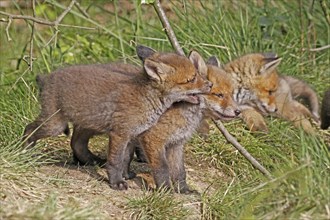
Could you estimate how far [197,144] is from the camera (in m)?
8.07

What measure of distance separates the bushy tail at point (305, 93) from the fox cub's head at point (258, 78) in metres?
0.21

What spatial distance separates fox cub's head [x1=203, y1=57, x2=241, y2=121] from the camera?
6883 millimetres

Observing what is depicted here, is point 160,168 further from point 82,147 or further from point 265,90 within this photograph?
point 265,90

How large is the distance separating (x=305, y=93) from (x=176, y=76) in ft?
8.16

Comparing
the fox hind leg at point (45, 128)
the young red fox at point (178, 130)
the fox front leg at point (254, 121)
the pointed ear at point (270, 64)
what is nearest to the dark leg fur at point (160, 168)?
the young red fox at point (178, 130)

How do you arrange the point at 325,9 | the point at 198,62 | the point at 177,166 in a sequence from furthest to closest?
the point at 325,9 < the point at 177,166 < the point at 198,62

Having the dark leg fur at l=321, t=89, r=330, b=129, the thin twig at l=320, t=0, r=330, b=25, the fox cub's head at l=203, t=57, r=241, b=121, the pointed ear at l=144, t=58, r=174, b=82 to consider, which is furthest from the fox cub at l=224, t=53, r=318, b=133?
the pointed ear at l=144, t=58, r=174, b=82

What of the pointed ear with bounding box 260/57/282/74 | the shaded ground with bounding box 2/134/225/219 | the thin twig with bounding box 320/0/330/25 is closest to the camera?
the shaded ground with bounding box 2/134/225/219

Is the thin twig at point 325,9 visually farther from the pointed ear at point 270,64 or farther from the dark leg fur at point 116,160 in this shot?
the dark leg fur at point 116,160

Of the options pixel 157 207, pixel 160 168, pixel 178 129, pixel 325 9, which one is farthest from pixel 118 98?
pixel 325 9

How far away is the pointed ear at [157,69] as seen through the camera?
6.63 meters

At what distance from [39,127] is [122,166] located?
0.74 metres

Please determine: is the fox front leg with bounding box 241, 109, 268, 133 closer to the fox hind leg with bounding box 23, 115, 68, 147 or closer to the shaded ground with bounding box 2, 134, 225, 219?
the shaded ground with bounding box 2, 134, 225, 219

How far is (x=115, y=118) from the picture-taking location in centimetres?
672
